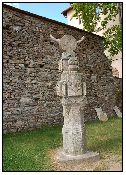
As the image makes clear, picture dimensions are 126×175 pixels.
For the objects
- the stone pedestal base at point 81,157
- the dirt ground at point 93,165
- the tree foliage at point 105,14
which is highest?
the tree foliage at point 105,14

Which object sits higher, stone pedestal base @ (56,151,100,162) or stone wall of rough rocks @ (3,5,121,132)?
stone wall of rough rocks @ (3,5,121,132)

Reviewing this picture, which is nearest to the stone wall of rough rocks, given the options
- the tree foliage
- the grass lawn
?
the grass lawn

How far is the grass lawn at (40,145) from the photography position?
6.36 metres

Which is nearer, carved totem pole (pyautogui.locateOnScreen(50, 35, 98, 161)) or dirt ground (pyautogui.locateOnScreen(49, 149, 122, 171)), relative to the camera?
dirt ground (pyautogui.locateOnScreen(49, 149, 122, 171))

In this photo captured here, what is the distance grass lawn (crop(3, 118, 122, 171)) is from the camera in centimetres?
636

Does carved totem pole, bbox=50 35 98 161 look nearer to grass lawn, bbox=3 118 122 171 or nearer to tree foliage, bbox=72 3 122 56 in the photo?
grass lawn, bbox=3 118 122 171

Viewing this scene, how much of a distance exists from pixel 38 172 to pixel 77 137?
4.13 ft

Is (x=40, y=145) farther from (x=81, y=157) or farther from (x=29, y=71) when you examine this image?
(x=29, y=71)

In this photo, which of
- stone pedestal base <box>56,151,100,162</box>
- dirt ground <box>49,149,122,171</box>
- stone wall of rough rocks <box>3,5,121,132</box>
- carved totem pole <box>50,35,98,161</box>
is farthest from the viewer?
stone wall of rough rocks <box>3,5,121,132</box>

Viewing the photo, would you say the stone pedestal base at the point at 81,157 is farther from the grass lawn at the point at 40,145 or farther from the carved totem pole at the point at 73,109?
the grass lawn at the point at 40,145

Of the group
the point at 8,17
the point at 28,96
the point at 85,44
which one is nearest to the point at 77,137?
the point at 28,96

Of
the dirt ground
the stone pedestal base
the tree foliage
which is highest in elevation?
the tree foliage

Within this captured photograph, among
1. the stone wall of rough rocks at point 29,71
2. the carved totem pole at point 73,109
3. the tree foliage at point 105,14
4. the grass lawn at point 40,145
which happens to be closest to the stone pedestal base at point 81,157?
the carved totem pole at point 73,109

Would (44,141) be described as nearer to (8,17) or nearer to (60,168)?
(60,168)
